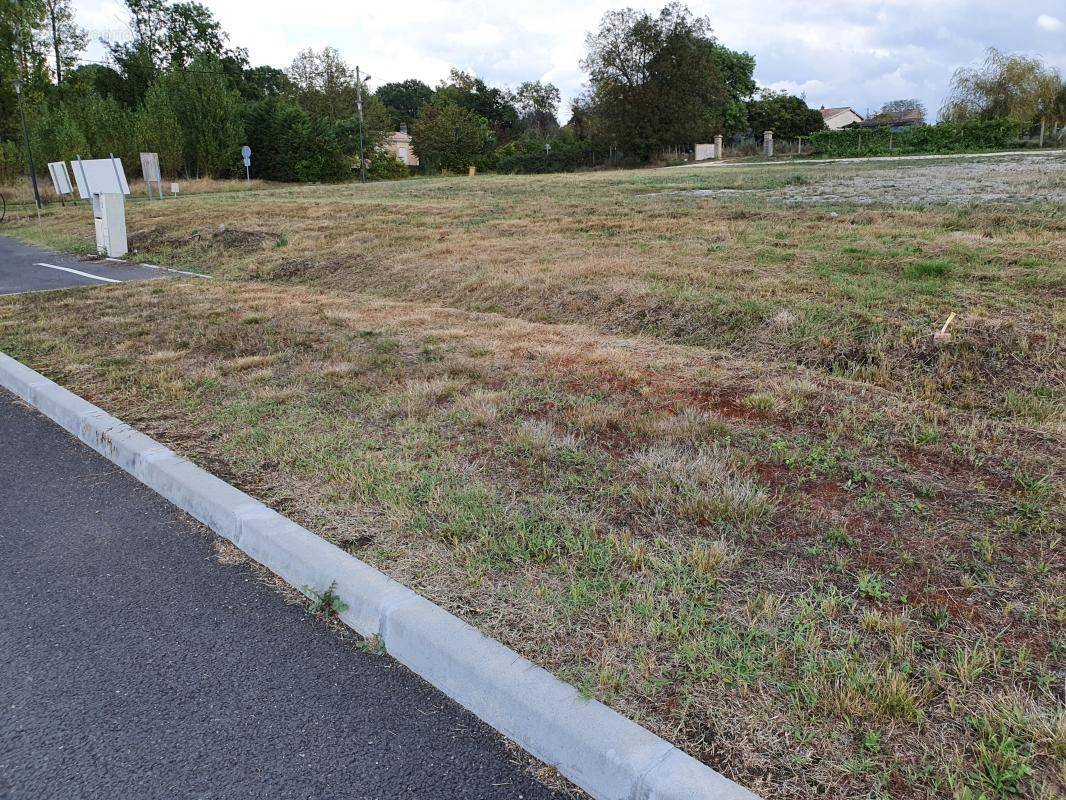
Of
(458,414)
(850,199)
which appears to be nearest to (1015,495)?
(458,414)

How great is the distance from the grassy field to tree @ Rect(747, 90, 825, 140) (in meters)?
57.0

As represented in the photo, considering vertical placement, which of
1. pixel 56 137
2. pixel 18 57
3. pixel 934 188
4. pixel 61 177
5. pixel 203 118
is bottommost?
pixel 934 188

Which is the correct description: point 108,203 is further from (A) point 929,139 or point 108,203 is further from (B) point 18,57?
(A) point 929,139

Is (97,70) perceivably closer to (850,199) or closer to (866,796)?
(850,199)

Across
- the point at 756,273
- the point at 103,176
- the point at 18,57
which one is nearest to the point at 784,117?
the point at 18,57

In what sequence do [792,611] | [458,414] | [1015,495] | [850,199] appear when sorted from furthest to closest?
[850,199] < [458,414] < [1015,495] < [792,611]

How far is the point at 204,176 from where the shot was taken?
135 feet

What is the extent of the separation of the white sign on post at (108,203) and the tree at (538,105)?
77230 mm

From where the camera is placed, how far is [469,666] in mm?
2260

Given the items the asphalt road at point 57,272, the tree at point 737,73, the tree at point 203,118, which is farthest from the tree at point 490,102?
the asphalt road at point 57,272

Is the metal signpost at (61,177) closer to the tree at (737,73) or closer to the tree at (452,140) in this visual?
the tree at (452,140)

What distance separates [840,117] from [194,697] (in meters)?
91.2

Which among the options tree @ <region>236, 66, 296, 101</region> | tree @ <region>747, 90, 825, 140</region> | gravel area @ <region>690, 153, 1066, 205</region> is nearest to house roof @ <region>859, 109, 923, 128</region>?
tree @ <region>747, 90, 825, 140</region>

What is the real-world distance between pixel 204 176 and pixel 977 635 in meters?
46.0
